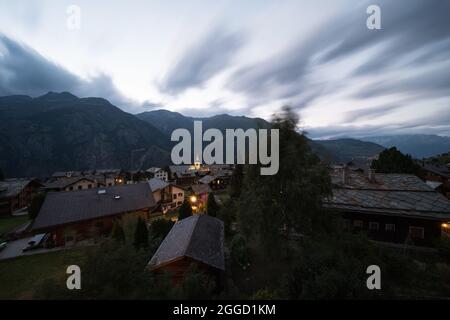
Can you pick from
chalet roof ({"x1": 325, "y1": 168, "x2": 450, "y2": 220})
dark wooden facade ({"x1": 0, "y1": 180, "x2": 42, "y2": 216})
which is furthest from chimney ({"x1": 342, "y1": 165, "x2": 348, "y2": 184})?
dark wooden facade ({"x1": 0, "y1": 180, "x2": 42, "y2": 216})

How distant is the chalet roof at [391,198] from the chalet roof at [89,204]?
2793cm

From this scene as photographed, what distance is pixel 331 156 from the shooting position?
52.3ft

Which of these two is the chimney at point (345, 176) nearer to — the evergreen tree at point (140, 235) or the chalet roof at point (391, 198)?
the chalet roof at point (391, 198)

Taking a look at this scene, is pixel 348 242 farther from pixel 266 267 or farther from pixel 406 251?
pixel 406 251

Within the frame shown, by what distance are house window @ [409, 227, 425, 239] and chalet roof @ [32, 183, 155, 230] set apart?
1291 inches

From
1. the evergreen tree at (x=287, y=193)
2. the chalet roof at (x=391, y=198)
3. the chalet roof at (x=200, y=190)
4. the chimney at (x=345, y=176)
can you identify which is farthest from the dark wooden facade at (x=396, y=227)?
the chalet roof at (x=200, y=190)

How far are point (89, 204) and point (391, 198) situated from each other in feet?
126

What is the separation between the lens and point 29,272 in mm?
18750

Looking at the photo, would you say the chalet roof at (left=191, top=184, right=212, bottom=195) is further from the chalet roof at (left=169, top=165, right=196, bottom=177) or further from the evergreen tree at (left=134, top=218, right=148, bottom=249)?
the chalet roof at (left=169, top=165, right=196, bottom=177)

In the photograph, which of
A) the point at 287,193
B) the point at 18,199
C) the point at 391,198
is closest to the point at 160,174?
the point at 18,199

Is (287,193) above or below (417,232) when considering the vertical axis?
above

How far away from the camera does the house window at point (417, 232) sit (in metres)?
18.1

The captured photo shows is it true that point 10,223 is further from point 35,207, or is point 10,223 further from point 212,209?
point 212,209

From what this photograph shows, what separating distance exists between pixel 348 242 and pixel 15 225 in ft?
176
